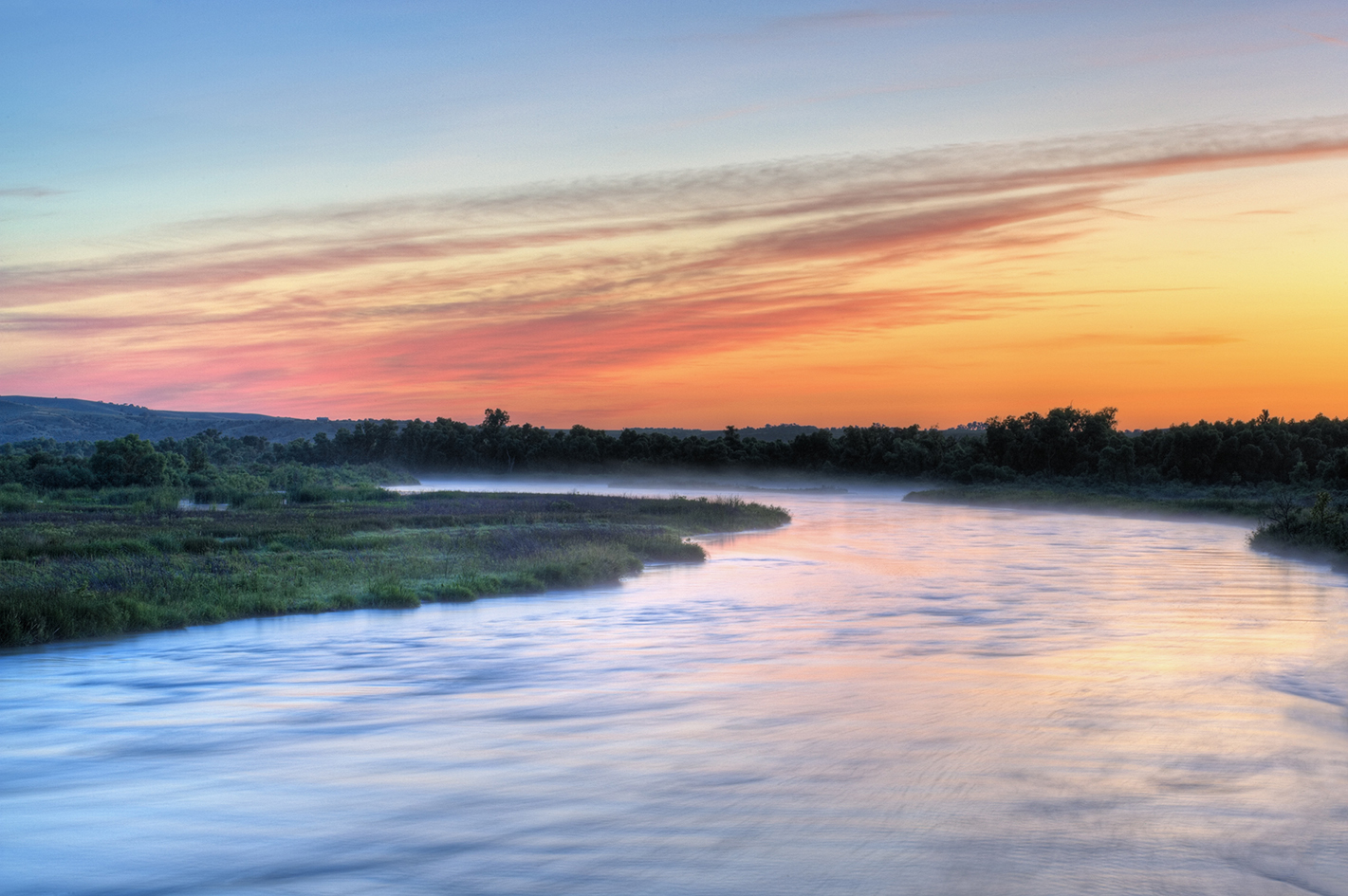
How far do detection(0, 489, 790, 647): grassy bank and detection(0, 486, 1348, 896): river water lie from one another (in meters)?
0.93

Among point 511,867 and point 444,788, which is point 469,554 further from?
point 511,867

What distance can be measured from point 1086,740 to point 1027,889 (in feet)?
19.9

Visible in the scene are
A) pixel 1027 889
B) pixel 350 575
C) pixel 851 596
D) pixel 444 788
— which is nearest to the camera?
pixel 1027 889

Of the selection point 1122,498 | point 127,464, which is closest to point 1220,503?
point 1122,498

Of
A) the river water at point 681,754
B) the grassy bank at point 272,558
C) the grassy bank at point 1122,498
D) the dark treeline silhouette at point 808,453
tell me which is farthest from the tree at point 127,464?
the grassy bank at point 1122,498

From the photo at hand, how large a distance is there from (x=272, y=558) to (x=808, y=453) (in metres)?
123

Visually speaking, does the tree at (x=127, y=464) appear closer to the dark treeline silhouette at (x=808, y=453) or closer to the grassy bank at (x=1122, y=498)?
the dark treeline silhouette at (x=808, y=453)

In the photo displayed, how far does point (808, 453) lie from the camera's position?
5876 inches

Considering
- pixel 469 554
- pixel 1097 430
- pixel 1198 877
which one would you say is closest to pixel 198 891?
pixel 1198 877

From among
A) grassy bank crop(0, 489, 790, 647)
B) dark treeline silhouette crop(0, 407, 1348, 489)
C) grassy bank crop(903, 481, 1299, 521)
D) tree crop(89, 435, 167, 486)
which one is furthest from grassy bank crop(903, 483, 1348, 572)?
tree crop(89, 435, 167, 486)

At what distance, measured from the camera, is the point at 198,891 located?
902 centimetres

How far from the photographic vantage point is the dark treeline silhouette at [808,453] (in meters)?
76.6

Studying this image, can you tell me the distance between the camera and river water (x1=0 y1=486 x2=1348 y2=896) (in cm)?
948

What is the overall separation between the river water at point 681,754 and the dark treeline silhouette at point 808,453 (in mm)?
59602
